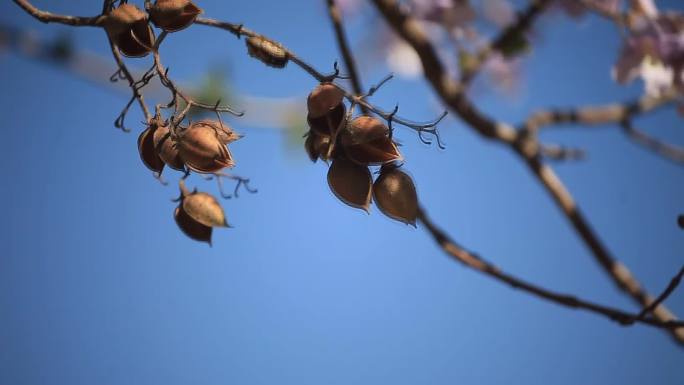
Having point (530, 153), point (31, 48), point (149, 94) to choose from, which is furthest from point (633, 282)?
point (31, 48)

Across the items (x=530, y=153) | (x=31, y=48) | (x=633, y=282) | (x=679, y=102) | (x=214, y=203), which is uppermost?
(x=679, y=102)

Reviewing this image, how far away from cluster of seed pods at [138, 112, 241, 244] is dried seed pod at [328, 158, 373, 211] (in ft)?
0.32

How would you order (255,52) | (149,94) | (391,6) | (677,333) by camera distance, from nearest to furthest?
(255,52) < (677,333) < (391,6) < (149,94)

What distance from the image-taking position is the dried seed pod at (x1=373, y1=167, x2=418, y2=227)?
50 centimetres

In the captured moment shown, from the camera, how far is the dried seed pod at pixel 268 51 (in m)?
0.48

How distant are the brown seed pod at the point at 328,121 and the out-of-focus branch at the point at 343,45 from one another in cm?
34

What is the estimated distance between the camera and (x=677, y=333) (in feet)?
2.55

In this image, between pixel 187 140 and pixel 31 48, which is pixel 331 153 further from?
pixel 31 48

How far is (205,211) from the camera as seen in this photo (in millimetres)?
536

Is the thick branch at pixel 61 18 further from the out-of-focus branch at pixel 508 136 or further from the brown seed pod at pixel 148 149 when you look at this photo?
the out-of-focus branch at pixel 508 136

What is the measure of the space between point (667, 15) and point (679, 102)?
0.15 meters

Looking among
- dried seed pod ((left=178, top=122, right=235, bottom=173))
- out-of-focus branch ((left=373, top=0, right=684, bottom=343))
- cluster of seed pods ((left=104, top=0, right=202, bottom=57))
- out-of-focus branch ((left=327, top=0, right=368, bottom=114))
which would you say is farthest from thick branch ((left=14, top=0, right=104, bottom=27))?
out-of-focus branch ((left=373, top=0, right=684, bottom=343))

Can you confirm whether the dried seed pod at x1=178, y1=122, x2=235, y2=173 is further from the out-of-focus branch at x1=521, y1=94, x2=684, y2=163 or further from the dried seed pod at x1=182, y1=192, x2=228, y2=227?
the out-of-focus branch at x1=521, y1=94, x2=684, y2=163

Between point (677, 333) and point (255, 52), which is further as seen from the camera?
point (677, 333)
